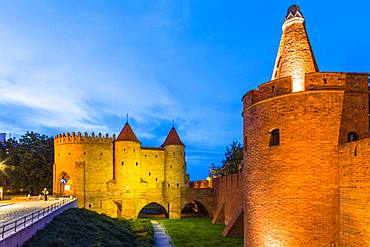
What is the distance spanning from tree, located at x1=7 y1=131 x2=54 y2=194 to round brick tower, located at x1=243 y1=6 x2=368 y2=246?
110ft

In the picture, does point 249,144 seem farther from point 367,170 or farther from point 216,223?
point 216,223

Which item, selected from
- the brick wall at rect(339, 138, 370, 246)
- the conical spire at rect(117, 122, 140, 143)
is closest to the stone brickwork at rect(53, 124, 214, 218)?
the conical spire at rect(117, 122, 140, 143)

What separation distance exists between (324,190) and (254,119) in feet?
12.3

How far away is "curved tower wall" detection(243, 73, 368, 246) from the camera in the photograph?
11.9m

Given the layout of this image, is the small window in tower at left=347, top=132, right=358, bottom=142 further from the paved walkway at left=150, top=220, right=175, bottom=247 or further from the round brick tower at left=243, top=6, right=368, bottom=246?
the paved walkway at left=150, top=220, right=175, bottom=247

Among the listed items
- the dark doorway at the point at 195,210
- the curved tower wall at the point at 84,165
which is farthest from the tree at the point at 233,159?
the curved tower wall at the point at 84,165

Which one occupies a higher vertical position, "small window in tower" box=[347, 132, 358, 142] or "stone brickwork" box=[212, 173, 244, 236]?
"small window in tower" box=[347, 132, 358, 142]

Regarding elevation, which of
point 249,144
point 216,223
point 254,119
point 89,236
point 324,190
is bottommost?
point 216,223

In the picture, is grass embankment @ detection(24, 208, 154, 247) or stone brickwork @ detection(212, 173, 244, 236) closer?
grass embankment @ detection(24, 208, 154, 247)

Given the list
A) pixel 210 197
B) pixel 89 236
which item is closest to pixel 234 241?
pixel 89 236

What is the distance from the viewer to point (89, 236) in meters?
19.1

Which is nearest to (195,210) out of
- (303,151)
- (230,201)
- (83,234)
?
(230,201)

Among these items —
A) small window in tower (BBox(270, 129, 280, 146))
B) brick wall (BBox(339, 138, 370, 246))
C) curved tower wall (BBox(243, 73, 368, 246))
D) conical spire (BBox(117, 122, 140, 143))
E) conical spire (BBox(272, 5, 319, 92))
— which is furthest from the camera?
conical spire (BBox(117, 122, 140, 143))

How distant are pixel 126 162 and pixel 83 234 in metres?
21.0
